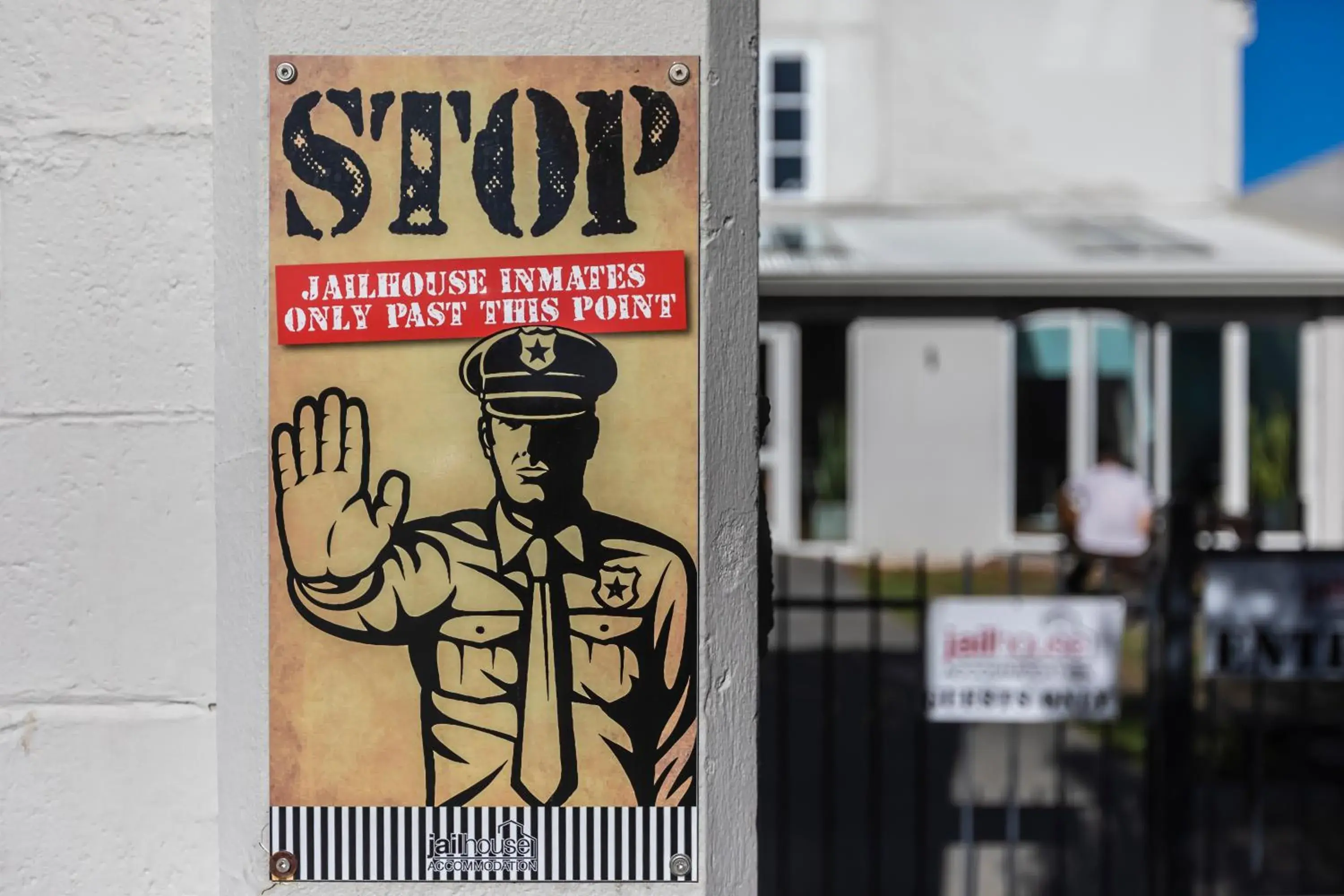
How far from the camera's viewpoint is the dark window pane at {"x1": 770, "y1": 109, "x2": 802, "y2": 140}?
48.0ft

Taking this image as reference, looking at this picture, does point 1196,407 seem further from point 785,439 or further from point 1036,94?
point 785,439

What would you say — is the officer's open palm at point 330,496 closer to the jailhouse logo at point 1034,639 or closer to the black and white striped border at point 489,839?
the black and white striped border at point 489,839

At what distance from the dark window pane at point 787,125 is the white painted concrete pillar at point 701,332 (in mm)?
13206

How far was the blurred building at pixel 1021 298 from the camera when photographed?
13.4 m

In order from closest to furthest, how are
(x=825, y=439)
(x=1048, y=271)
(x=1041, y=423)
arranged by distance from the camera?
(x=1048, y=271), (x=1041, y=423), (x=825, y=439)

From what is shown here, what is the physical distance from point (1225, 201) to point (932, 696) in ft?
41.4

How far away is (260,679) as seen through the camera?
6.26 ft

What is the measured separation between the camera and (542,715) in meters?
1.90

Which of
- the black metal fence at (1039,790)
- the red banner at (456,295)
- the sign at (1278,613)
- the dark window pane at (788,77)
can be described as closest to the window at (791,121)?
the dark window pane at (788,77)

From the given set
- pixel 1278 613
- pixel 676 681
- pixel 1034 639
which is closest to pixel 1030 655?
pixel 1034 639

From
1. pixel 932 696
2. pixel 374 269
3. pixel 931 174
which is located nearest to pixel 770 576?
pixel 374 269

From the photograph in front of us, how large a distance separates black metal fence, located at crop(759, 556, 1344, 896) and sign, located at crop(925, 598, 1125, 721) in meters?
0.11

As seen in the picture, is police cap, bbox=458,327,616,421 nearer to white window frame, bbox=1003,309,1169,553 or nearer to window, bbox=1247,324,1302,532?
white window frame, bbox=1003,309,1169,553

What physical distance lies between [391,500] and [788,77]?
1370cm
